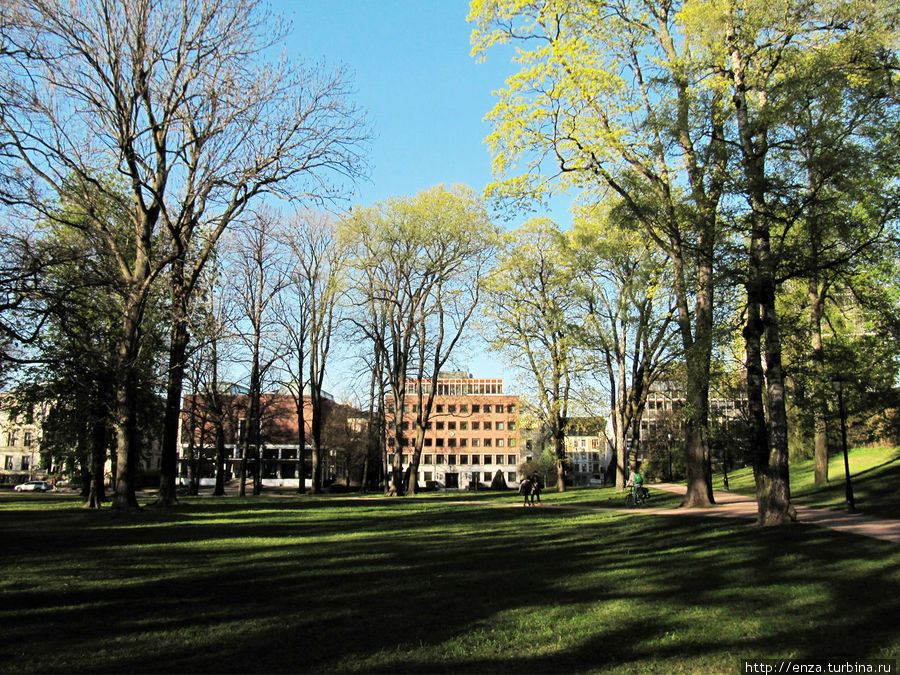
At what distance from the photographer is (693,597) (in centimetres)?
750

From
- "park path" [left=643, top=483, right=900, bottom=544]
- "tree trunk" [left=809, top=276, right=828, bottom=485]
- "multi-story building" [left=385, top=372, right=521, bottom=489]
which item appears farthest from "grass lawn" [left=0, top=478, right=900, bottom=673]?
"multi-story building" [left=385, top=372, right=521, bottom=489]

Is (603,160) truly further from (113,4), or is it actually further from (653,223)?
(113,4)

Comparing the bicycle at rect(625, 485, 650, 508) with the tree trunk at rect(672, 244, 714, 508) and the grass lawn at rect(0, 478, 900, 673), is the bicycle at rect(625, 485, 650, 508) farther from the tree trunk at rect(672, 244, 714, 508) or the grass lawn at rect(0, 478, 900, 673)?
the grass lawn at rect(0, 478, 900, 673)

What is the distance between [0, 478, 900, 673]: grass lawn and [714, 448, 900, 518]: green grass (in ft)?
20.0

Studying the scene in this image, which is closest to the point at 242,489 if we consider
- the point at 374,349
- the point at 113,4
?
the point at 374,349

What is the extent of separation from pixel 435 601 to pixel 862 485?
19905 mm

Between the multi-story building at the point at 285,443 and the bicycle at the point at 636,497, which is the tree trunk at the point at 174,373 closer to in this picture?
the bicycle at the point at 636,497

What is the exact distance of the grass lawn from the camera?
529 centimetres

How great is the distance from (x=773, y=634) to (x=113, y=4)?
21.8m

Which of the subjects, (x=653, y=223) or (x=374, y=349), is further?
(x=374, y=349)

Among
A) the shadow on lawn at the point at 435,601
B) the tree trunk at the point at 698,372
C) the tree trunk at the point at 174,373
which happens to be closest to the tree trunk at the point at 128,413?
the tree trunk at the point at 174,373

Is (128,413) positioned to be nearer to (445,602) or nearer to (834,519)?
(445,602)

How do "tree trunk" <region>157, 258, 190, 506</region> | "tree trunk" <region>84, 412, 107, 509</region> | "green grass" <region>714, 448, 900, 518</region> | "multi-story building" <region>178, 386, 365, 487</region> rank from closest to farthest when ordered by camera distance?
"green grass" <region>714, 448, 900, 518</region>, "tree trunk" <region>157, 258, 190, 506</region>, "tree trunk" <region>84, 412, 107, 509</region>, "multi-story building" <region>178, 386, 365, 487</region>

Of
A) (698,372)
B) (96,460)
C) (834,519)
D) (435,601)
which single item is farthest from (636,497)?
(96,460)
